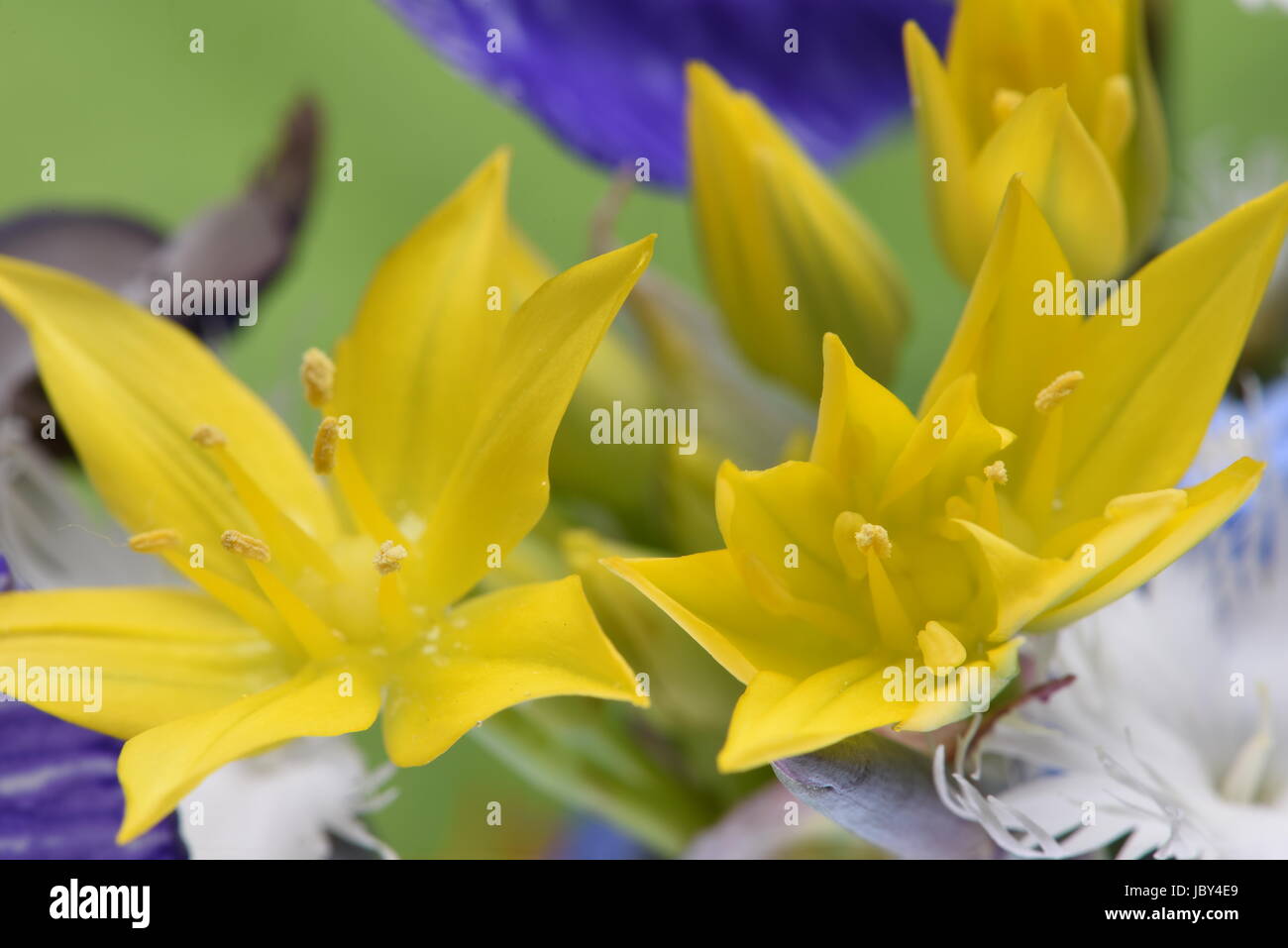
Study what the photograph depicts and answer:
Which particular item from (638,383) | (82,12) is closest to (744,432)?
(638,383)

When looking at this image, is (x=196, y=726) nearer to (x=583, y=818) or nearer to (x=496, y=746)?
(x=496, y=746)

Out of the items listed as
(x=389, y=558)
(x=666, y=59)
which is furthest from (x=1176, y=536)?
(x=666, y=59)

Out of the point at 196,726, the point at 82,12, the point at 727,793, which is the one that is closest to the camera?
the point at 196,726

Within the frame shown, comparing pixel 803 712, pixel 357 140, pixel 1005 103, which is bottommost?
pixel 803 712

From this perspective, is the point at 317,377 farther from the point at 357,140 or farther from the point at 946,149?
the point at 357,140

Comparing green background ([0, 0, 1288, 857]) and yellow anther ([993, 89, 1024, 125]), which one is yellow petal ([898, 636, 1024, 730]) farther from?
green background ([0, 0, 1288, 857])

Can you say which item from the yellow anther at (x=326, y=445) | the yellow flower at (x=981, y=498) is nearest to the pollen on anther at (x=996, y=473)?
the yellow flower at (x=981, y=498)
